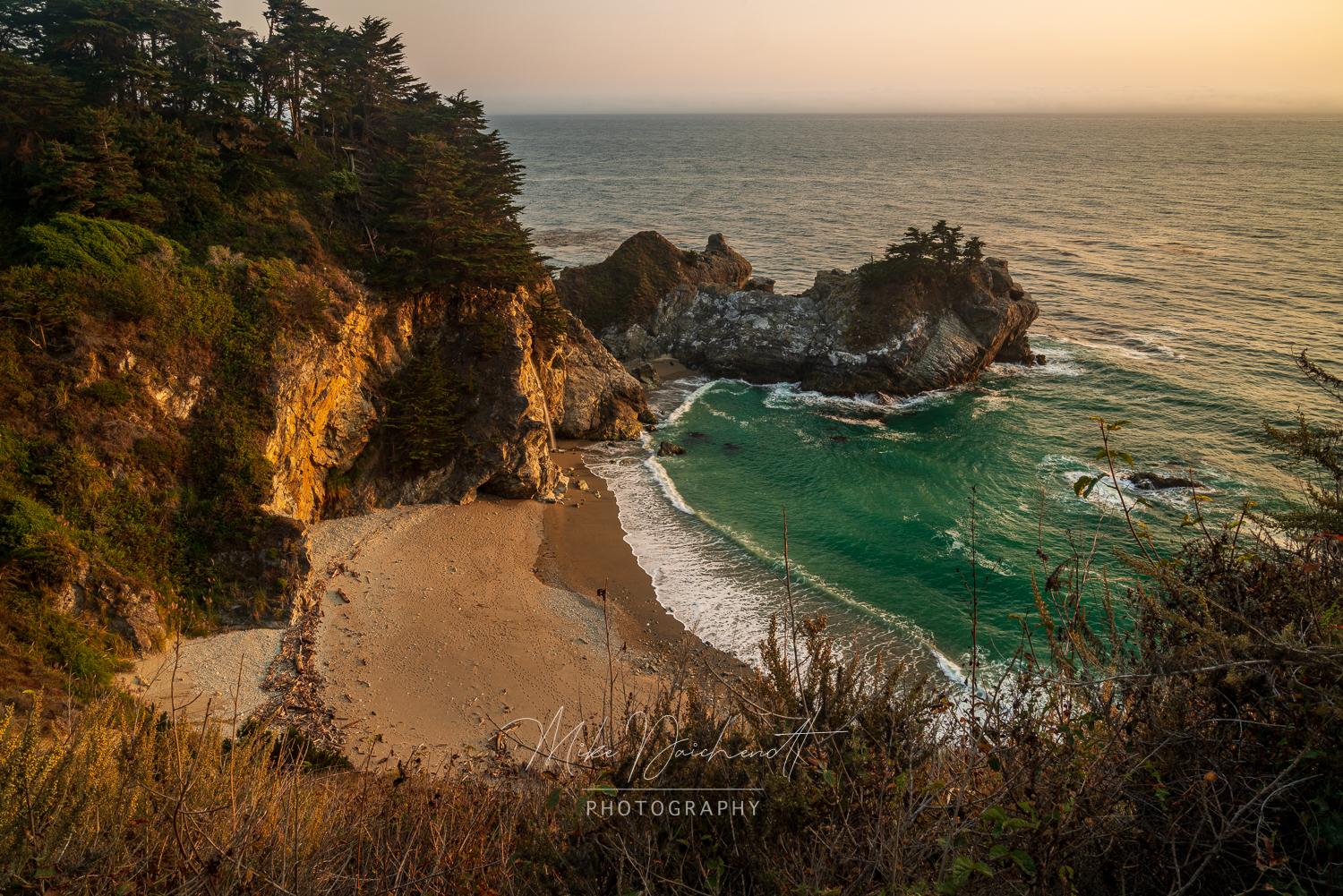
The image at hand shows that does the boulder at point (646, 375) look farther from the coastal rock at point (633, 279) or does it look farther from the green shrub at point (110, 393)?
the green shrub at point (110, 393)

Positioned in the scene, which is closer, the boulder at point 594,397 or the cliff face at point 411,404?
the cliff face at point 411,404

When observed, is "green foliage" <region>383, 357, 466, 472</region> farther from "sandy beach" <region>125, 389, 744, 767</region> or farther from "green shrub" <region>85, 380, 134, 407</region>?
"green shrub" <region>85, 380, 134, 407</region>

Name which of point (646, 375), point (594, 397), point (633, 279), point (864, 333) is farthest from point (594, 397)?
point (864, 333)

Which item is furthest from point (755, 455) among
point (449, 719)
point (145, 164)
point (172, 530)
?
point (145, 164)

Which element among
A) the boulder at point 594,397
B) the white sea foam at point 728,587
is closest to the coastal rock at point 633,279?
the boulder at point 594,397

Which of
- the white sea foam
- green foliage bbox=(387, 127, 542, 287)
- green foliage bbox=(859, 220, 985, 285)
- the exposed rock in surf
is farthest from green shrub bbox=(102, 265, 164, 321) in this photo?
green foliage bbox=(859, 220, 985, 285)

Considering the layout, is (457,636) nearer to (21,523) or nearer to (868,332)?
(21,523)
